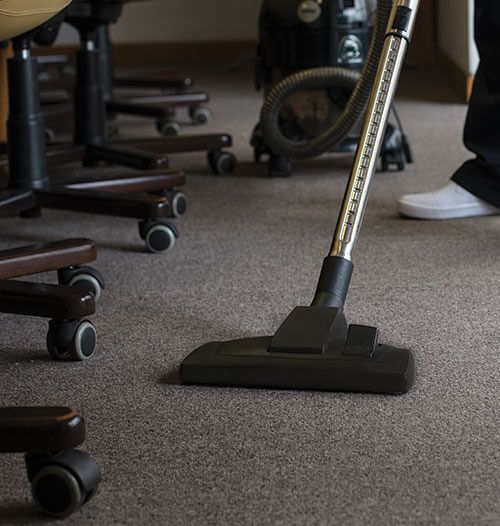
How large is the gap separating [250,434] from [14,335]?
490mm

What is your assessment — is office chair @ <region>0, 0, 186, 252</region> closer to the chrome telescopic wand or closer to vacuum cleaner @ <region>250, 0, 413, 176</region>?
vacuum cleaner @ <region>250, 0, 413, 176</region>

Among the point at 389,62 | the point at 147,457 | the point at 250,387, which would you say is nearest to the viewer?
the point at 147,457

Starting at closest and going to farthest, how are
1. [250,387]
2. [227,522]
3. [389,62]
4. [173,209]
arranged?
[227,522], [250,387], [389,62], [173,209]

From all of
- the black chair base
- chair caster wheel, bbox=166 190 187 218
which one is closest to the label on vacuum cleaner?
chair caster wheel, bbox=166 190 187 218

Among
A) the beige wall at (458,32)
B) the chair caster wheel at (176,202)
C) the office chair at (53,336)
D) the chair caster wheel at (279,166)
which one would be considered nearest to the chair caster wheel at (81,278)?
the office chair at (53,336)

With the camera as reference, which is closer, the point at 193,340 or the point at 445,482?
the point at 445,482

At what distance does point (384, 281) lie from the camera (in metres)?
1.73

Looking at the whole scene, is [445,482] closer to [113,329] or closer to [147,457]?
[147,457]

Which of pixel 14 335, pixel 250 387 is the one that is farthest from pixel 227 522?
pixel 14 335

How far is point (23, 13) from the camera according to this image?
1.47 metres

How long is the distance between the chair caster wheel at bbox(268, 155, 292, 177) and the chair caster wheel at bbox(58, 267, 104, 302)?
1.08 metres

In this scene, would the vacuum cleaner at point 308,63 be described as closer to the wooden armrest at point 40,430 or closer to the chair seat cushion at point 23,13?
the chair seat cushion at point 23,13

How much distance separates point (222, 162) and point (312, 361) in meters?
1.52

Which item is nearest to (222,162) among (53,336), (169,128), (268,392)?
(169,128)
